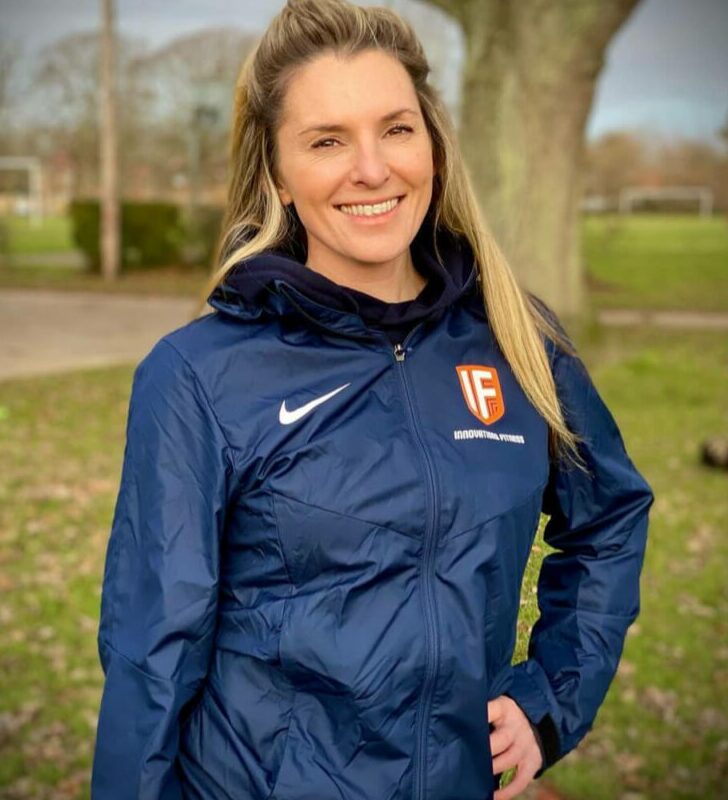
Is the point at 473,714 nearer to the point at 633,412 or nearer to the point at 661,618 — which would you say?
the point at 661,618

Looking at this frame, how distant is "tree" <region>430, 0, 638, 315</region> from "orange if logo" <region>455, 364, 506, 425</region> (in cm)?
853

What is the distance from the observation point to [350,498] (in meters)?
1.62

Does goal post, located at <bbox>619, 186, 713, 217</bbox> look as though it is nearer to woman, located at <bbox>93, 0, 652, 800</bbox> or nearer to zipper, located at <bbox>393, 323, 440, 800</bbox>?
woman, located at <bbox>93, 0, 652, 800</bbox>

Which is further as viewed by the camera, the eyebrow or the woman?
the eyebrow

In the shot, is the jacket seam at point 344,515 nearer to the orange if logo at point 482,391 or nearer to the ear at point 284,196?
the orange if logo at point 482,391

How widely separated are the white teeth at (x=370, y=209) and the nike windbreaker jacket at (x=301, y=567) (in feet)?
0.56

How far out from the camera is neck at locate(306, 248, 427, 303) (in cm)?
188

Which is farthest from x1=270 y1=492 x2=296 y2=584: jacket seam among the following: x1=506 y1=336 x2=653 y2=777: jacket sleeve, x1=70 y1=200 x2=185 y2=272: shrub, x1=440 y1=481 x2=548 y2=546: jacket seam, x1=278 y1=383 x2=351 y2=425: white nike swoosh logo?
x1=70 y1=200 x2=185 y2=272: shrub

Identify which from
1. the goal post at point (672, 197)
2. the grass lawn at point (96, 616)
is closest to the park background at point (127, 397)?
the grass lawn at point (96, 616)

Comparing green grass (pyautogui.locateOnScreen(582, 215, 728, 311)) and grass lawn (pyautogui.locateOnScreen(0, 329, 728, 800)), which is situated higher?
grass lawn (pyautogui.locateOnScreen(0, 329, 728, 800))

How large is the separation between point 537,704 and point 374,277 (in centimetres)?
80

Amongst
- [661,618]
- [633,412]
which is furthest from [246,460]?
[633,412]

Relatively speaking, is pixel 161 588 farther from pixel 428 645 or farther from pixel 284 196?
pixel 284 196

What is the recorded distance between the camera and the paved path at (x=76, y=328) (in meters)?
12.1
